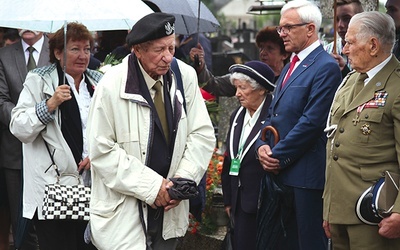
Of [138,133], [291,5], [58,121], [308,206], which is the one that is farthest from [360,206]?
[58,121]

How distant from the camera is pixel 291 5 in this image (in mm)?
6477

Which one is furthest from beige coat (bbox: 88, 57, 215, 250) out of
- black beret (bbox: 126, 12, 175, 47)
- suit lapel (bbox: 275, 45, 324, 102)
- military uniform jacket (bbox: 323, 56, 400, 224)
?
suit lapel (bbox: 275, 45, 324, 102)

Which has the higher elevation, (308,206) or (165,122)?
(165,122)

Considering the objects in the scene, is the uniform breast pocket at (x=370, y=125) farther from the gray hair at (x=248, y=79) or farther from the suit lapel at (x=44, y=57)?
the suit lapel at (x=44, y=57)

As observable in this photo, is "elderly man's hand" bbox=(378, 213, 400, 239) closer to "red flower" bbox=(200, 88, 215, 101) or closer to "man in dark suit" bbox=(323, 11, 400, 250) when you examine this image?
"man in dark suit" bbox=(323, 11, 400, 250)

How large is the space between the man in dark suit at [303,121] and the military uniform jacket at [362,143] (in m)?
0.64

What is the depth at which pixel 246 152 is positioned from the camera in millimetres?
6750

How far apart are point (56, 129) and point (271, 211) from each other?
68.5 inches

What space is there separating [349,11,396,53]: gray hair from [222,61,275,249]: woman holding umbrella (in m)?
1.56

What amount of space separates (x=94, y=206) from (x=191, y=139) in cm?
77

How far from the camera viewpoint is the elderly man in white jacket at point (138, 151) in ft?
18.1

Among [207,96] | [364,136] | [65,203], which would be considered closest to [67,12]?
[65,203]

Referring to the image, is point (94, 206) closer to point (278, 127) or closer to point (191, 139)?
point (191, 139)

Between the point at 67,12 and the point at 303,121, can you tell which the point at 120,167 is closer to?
the point at 303,121
